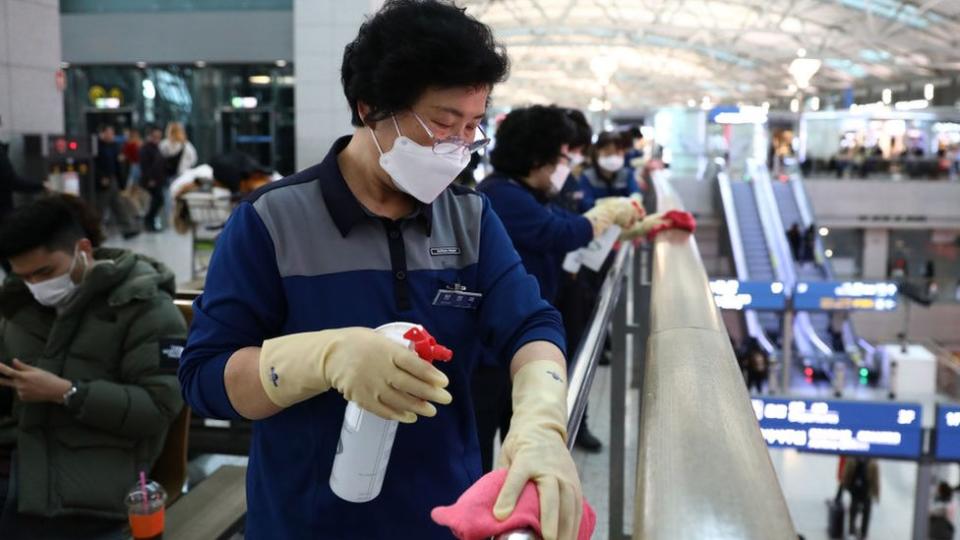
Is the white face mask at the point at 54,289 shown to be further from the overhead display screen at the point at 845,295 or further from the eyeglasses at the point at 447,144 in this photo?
the overhead display screen at the point at 845,295

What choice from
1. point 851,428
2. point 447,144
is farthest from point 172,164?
point 447,144

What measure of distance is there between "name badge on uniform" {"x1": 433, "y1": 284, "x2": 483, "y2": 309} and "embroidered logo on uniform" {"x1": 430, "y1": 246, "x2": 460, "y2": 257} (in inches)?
2.5

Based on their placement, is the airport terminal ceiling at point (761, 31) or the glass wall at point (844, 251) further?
the airport terminal ceiling at point (761, 31)

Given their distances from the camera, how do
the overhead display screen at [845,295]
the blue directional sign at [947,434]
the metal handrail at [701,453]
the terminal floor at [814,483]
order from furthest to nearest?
the overhead display screen at [845,295]
the terminal floor at [814,483]
the blue directional sign at [947,434]
the metal handrail at [701,453]

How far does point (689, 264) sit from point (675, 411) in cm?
142

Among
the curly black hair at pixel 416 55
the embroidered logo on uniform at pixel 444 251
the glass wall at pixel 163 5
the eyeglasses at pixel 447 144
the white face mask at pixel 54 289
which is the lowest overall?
the white face mask at pixel 54 289

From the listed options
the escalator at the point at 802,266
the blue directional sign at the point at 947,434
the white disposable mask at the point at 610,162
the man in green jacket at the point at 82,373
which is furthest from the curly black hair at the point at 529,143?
the escalator at the point at 802,266

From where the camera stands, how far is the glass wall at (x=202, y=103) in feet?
46.2

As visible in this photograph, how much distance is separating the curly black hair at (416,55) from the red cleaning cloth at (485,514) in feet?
2.55

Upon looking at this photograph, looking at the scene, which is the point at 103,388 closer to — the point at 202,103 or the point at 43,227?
the point at 43,227

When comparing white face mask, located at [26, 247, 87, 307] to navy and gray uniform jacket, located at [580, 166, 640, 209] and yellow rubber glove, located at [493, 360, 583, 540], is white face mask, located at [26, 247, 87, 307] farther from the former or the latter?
navy and gray uniform jacket, located at [580, 166, 640, 209]

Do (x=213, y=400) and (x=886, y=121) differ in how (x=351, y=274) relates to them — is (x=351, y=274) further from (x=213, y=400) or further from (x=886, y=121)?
(x=886, y=121)

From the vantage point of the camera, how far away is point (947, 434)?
9625mm

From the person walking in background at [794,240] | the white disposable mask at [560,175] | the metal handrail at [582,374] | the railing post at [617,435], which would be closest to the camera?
the metal handrail at [582,374]
